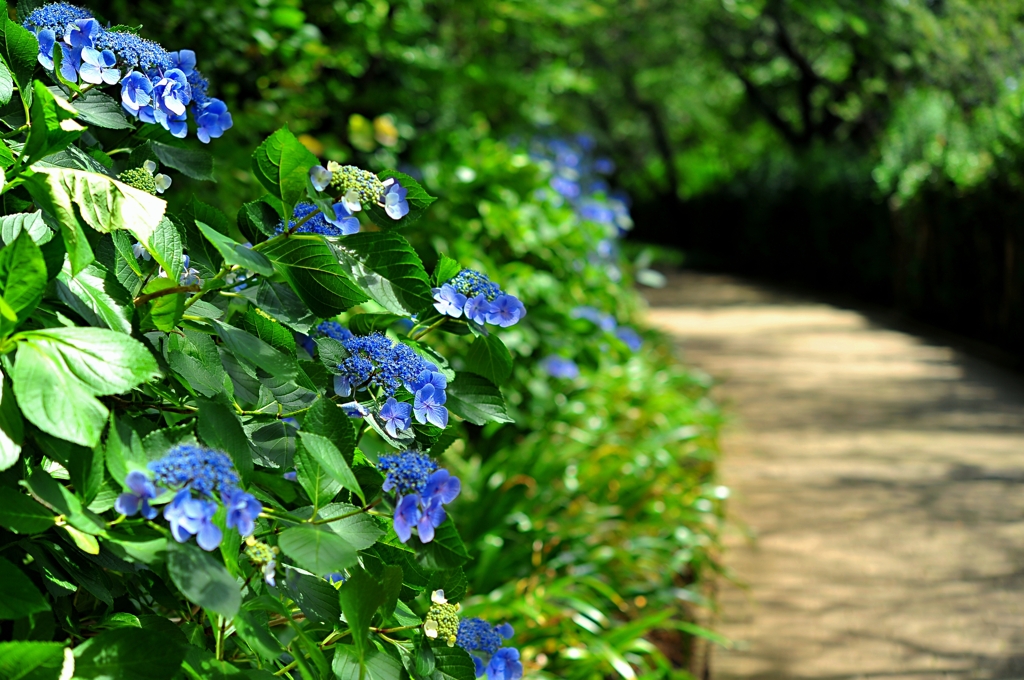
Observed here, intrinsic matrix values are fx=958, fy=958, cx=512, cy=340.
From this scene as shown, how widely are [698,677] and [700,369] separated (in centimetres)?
543

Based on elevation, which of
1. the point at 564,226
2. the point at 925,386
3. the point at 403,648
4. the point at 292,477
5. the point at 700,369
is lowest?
the point at 700,369

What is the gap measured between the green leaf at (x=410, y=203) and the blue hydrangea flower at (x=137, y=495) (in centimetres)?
47

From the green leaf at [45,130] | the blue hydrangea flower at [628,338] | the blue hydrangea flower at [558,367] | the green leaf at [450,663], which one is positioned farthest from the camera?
the blue hydrangea flower at [628,338]

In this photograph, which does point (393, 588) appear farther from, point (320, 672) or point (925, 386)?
point (925, 386)

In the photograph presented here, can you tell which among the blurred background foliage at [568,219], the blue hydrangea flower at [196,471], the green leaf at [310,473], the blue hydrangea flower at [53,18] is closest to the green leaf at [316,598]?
the green leaf at [310,473]

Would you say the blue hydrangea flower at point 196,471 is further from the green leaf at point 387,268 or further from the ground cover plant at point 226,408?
the green leaf at point 387,268

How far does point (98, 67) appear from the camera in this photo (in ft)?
3.67

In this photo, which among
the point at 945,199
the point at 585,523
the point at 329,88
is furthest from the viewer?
the point at 945,199

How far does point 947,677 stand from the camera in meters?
3.04

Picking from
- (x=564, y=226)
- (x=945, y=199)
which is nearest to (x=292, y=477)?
(x=564, y=226)

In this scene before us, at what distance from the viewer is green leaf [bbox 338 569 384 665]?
961 millimetres

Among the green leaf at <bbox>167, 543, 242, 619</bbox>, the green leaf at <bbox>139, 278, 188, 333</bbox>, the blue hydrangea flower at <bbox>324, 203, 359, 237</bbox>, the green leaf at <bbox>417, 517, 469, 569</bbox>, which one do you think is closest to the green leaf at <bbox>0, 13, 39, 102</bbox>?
the green leaf at <bbox>139, 278, 188, 333</bbox>

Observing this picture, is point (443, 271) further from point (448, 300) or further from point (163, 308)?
point (163, 308)

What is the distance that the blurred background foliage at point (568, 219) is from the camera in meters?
3.41
